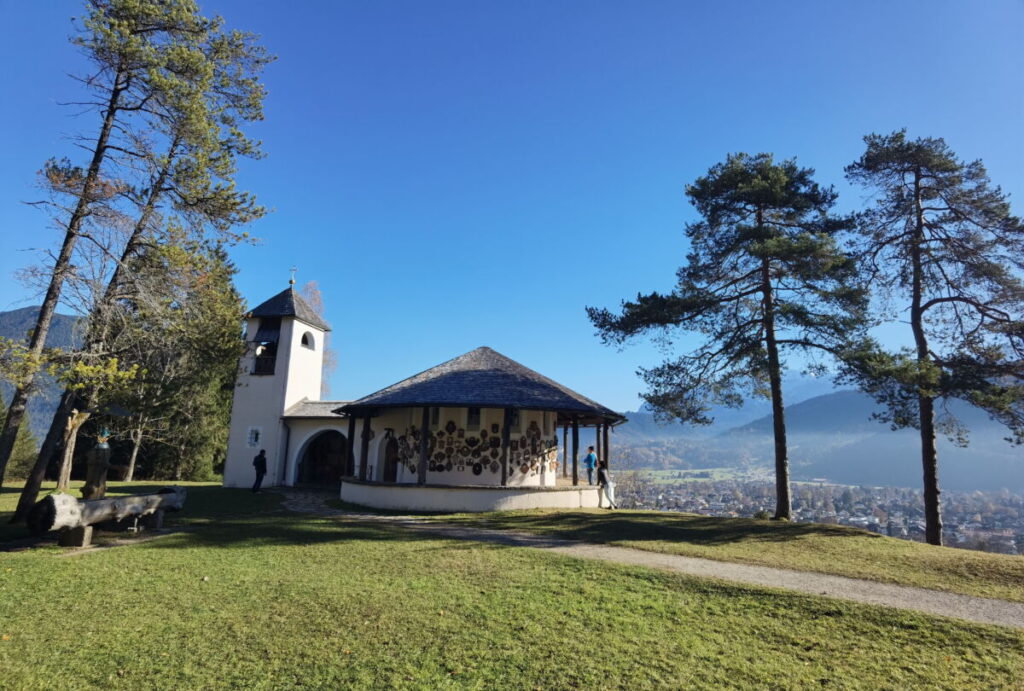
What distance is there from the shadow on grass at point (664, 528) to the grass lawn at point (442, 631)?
12.8 ft

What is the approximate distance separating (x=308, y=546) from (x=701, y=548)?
8047 mm

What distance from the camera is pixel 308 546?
11.0 meters

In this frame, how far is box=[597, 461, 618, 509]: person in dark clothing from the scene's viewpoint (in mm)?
20203

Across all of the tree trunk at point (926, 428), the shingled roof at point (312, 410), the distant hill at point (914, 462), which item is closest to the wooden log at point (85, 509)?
the shingled roof at point (312, 410)

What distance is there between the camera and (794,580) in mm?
8953

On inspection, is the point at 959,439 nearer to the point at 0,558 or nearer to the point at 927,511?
the point at 927,511

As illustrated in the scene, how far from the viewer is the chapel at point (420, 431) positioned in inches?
719

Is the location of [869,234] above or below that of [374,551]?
above

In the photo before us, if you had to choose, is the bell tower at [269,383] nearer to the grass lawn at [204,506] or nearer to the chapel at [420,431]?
the chapel at [420,431]

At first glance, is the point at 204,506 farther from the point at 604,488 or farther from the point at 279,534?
Answer: the point at 604,488

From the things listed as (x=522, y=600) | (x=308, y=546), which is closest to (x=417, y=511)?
(x=308, y=546)

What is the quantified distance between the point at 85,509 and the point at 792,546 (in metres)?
14.3

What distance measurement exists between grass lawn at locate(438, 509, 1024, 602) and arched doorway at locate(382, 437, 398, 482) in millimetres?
5178

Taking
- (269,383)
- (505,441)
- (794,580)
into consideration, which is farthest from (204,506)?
(794,580)
